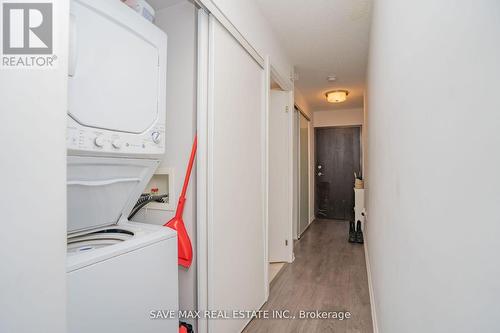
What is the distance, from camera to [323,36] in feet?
8.50

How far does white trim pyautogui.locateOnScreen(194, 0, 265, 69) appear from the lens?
1.42 metres

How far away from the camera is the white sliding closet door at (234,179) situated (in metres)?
1.53

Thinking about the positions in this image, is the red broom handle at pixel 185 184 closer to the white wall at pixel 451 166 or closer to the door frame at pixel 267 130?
the door frame at pixel 267 130

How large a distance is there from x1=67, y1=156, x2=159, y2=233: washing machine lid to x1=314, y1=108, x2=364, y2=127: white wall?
5063mm

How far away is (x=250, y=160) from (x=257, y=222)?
53 centimetres

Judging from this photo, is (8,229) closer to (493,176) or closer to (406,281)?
(493,176)

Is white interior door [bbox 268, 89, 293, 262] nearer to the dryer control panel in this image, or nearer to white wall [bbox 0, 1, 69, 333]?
the dryer control panel

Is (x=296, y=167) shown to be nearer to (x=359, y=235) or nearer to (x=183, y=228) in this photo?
(x=359, y=235)

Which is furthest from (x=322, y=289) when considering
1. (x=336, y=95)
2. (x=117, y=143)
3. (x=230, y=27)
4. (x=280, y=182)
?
(x=336, y=95)

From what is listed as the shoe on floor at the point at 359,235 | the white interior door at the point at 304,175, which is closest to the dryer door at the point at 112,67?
the white interior door at the point at 304,175

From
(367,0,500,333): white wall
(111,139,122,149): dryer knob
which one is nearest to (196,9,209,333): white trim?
(111,139,122,149): dryer knob

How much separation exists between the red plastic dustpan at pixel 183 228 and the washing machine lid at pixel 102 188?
0.23 meters

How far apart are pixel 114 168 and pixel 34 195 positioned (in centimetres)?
64

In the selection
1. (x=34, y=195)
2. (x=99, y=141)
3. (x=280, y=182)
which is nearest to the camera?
(x=34, y=195)
